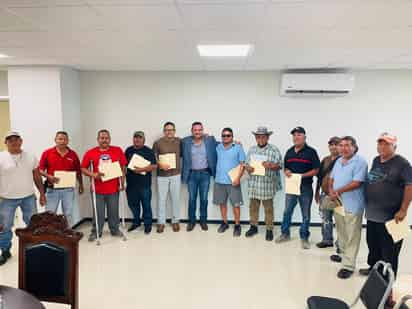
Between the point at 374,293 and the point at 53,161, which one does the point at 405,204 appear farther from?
the point at 53,161

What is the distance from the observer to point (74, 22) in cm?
239

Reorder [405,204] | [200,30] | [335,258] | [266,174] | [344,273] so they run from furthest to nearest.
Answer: [266,174] → [335,258] → [344,273] → [405,204] → [200,30]

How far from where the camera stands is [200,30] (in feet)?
8.54

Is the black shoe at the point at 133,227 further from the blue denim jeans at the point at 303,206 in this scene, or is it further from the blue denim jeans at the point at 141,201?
the blue denim jeans at the point at 303,206

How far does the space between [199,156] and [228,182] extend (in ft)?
1.86

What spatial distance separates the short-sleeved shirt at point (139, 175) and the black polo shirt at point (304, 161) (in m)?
1.92

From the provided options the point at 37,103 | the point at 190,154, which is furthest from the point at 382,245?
the point at 37,103

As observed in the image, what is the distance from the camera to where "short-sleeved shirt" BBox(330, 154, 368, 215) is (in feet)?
10.4

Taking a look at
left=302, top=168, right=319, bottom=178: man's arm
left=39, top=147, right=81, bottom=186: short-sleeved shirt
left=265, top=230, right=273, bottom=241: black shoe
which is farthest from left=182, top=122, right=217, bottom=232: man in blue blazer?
left=39, top=147, right=81, bottom=186: short-sleeved shirt

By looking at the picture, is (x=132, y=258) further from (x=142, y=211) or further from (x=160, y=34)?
(x=160, y=34)

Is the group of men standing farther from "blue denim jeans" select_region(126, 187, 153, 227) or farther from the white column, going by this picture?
the white column

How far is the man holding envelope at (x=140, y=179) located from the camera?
177 inches

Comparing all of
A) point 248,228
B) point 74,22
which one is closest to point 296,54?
point 74,22

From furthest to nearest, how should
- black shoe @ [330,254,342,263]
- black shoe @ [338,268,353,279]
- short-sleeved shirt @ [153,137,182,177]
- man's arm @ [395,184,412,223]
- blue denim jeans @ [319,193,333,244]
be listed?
short-sleeved shirt @ [153,137,182,177]
blue denim jeans @ [319,193,333,244]
black shoe @ [330,254,342,263]
black shoe @ [338,268,353,279]
man's arm @ [395,184,412,223]
